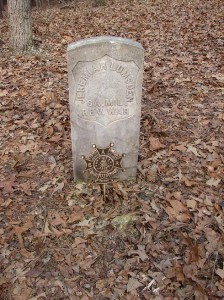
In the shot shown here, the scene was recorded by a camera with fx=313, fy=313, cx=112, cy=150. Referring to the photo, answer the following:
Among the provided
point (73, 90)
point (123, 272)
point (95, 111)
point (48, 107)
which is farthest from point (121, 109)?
point (48, 107)

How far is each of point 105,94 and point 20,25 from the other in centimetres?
487

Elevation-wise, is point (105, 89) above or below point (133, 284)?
above

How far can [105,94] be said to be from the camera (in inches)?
129

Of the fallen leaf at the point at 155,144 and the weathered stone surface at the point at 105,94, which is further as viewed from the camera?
the fallen leaf at the point at 155,144

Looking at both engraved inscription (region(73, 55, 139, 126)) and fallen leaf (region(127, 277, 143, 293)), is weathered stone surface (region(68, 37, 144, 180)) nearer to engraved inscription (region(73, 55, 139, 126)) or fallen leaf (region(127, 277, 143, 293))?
engraved inscription (region(73, 55, 139, 126))

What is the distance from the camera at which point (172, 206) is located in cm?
346

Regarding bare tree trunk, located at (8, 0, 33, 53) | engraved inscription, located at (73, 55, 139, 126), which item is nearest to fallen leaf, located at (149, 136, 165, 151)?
engraved inscription, located at (73, 55, 139, 126)

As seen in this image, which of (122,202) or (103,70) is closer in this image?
(103,70)

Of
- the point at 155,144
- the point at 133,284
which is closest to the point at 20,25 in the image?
the point at 155,144

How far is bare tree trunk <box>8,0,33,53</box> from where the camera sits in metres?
6.93

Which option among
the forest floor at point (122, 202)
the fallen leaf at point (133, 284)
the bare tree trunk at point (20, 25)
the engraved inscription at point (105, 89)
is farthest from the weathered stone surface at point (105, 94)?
the bare tree trunk at point (20, 25)

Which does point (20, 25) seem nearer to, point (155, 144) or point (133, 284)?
point (155, 144)

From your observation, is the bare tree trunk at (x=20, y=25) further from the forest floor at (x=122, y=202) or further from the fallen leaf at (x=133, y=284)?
the fallen leaf at (x=133, y=284)

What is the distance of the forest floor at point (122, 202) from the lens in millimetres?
2877
